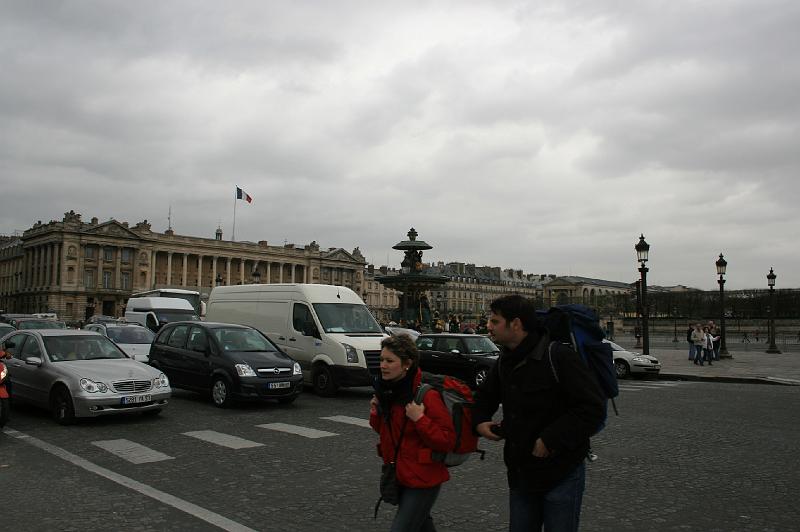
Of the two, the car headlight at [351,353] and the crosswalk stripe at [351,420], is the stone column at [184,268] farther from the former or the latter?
the crosswalk stripe at [351,420]

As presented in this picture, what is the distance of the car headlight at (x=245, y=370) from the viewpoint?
13211mm

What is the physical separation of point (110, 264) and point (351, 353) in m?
113

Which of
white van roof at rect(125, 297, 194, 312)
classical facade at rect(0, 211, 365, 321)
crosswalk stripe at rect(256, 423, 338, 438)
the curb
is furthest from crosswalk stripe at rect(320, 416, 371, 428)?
classical facade at rect(0, 211, 365, 321)

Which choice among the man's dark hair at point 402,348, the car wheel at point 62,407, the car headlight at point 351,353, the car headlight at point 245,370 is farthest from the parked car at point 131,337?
the man's dark hair at point 402,348

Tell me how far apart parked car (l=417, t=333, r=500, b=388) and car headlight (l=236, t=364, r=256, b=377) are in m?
5.91

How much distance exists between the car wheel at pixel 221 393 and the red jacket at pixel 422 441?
9.88m

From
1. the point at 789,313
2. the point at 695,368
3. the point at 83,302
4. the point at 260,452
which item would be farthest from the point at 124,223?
the point at 260,452

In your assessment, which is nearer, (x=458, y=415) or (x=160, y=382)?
(x=458, y=415)

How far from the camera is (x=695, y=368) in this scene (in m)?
26.1

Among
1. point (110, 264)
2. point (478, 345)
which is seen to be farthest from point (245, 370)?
point (110, 264)

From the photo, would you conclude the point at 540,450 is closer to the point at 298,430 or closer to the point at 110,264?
the point at 298,430

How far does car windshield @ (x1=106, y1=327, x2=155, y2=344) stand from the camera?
20.4m

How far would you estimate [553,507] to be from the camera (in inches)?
143

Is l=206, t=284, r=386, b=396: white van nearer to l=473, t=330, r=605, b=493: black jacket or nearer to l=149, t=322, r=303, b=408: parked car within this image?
l=149, t=322, r=303, b=408: parked car
